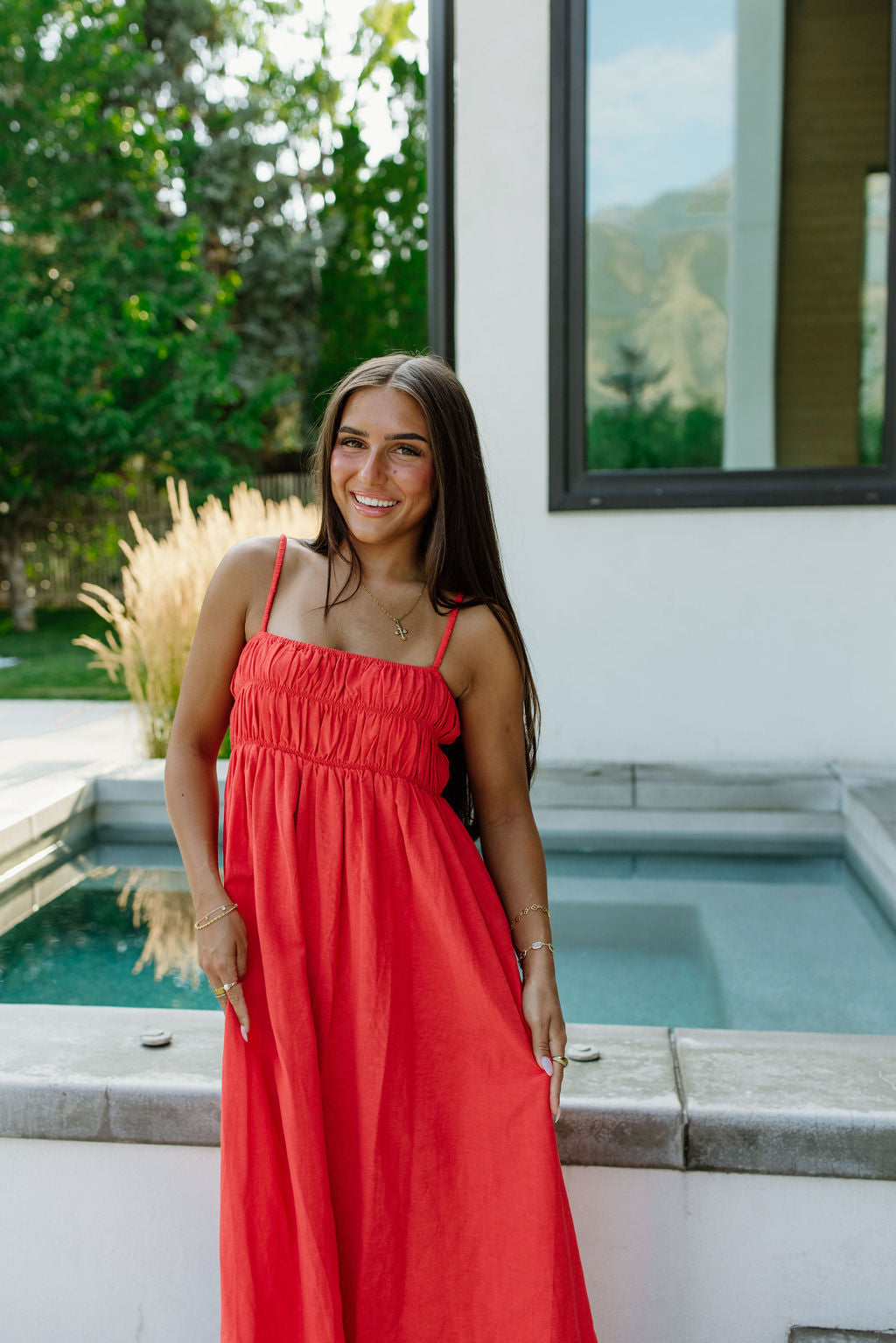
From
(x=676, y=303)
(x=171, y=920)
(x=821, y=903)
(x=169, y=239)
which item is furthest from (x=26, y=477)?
(x=821, y=903)

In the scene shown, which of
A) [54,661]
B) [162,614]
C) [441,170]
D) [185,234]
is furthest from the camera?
[185,234]

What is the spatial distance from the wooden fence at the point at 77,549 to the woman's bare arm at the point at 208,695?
39.8ft

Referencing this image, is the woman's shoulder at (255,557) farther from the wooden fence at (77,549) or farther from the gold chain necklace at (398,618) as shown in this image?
the wooden fence at (77,549)

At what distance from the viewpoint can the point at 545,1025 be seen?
54.3 inches

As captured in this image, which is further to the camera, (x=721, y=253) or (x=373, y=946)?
(x=721, y=253)

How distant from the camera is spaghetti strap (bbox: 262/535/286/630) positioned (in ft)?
4.61

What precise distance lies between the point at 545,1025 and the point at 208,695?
584mm

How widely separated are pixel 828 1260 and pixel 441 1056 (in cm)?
64

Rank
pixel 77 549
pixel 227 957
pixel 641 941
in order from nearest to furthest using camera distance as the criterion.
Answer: pixel 227 957 → pixel 641 941 → pixel 77 549

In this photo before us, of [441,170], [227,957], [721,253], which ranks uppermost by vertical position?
[441,170]

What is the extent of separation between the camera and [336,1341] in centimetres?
125

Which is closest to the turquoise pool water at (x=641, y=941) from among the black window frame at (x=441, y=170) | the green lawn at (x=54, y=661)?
the black window frame at (x=441, y=170)

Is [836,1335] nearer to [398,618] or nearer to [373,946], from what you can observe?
[373,946]

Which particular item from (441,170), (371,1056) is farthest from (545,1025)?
(441,170)
